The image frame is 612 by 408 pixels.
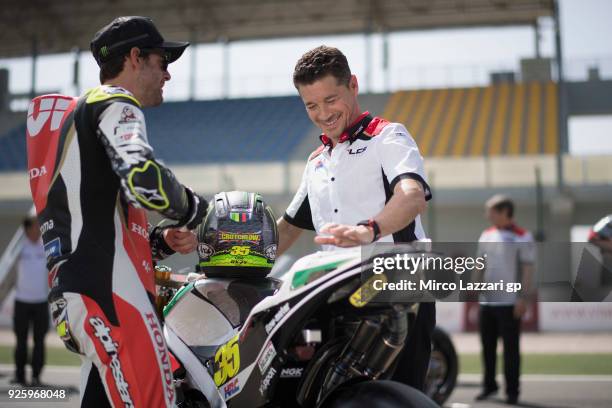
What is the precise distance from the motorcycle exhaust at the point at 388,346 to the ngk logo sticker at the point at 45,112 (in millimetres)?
1264

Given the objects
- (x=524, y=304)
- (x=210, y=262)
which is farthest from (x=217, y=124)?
(x=210, y=262)

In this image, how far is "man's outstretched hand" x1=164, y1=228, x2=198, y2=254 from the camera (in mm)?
2951

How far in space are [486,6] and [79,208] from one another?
85.6 feet

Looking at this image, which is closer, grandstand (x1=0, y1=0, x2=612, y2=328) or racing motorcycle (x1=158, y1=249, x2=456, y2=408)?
racing motorcycle (x1=158, y1=249, x2=456, y2=408)

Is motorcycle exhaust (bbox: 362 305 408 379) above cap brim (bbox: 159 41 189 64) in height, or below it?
below

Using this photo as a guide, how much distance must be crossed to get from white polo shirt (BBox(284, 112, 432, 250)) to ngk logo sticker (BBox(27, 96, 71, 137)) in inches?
36.9

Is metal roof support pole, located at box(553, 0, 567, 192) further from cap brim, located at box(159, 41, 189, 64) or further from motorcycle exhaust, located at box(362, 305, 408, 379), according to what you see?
motorcycle exhaust, located at box(362, 305, 408, 379)

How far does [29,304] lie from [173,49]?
694 cm

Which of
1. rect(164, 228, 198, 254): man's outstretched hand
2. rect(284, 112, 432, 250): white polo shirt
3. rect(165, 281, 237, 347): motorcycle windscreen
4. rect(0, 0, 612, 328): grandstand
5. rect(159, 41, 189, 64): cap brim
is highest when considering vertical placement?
rect(0, 0, 612, 328): grandstand

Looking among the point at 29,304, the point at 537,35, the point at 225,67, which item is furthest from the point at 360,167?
the point at 225,67

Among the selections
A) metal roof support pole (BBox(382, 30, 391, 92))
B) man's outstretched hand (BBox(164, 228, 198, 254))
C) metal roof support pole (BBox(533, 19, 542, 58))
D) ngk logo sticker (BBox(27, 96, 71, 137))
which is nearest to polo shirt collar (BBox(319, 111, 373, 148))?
man's outstretched hand (BBox(164, 228, 198, 254))

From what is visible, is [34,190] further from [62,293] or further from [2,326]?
[2,326]

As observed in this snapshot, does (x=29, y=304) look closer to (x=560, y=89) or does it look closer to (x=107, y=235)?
(x=107, y=235)

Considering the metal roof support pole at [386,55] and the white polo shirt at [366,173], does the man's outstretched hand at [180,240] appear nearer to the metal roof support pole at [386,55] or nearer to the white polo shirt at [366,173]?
the white polo shirt at [366,173]
